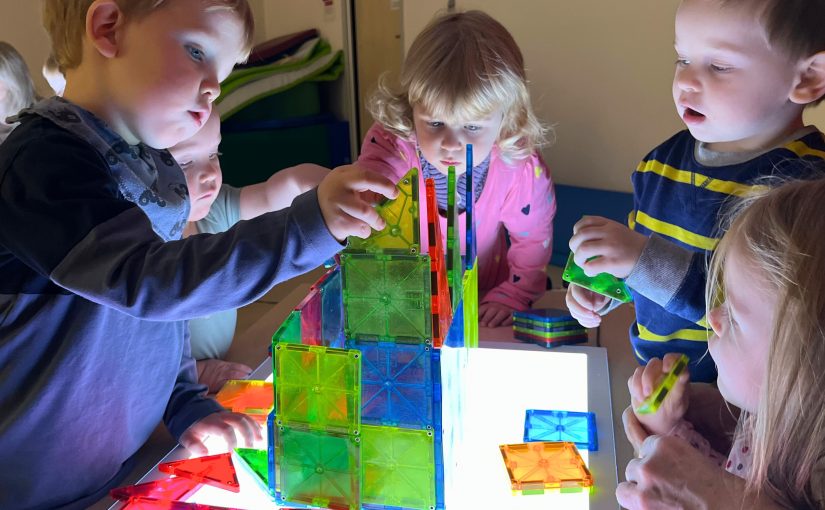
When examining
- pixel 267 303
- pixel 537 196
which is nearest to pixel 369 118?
pixel 267 303

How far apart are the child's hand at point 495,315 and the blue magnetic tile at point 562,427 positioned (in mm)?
292

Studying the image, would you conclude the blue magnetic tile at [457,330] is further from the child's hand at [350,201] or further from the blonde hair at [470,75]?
the blonde hair at [470,75]

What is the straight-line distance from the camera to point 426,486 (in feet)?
2.18

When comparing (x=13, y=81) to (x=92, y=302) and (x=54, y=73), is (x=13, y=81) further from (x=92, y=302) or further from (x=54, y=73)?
(x=92, y=302)

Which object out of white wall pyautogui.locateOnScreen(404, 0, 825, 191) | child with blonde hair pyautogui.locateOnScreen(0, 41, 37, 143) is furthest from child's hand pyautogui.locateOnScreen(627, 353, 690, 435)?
white wall pyautogui.locateOnScreen(404, 0, 825, 191)

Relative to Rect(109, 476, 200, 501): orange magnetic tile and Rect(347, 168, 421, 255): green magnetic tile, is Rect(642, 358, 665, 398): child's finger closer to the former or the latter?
Rect(347, 168, 421, 255): green magnetic tile

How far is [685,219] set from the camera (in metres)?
0.87

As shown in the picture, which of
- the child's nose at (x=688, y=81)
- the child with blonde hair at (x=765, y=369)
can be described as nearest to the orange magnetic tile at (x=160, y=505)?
the child with blonde hair at (x=765, y=369)

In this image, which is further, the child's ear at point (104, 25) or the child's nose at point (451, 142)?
the child's nose at point (451, 142)

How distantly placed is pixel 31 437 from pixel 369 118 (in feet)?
7.76

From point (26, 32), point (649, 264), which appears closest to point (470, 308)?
point (649, 264)

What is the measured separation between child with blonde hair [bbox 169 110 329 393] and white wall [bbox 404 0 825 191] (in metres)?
1.31

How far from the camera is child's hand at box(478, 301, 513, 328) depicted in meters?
1.13

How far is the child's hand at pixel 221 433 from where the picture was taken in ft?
2.64
